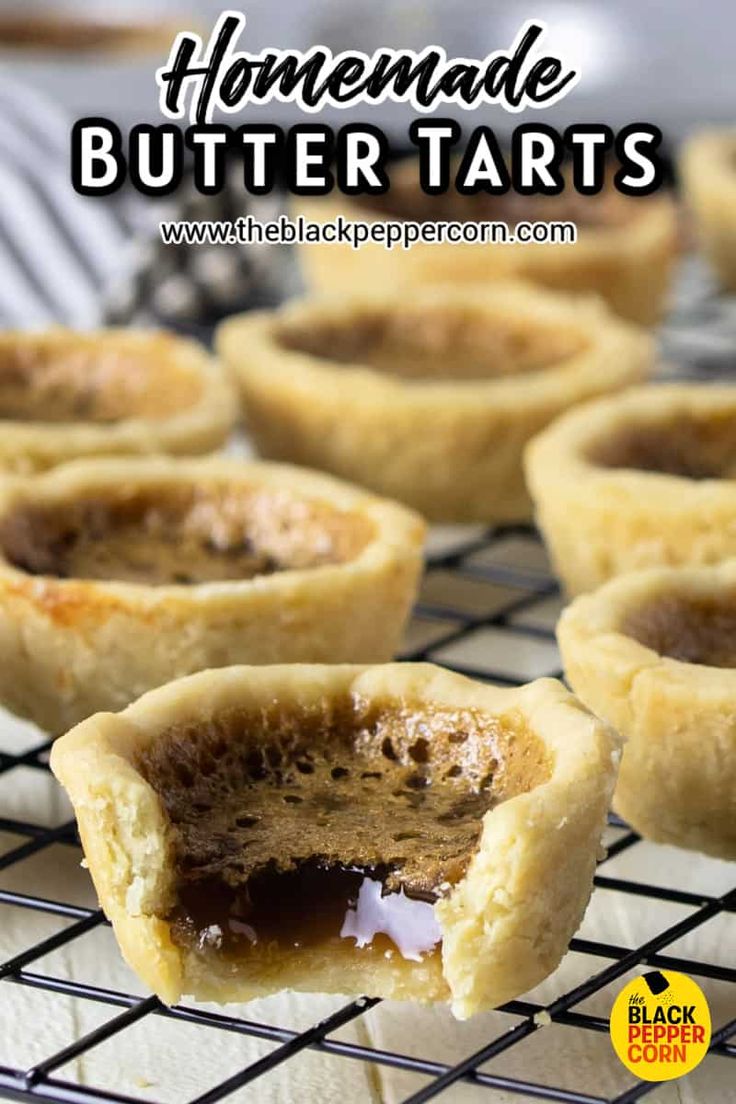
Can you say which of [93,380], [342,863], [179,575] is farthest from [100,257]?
[342,863]

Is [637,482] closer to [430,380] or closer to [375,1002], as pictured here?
[430,380]

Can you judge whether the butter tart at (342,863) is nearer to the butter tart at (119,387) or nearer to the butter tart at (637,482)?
the butter tart at (637,482)

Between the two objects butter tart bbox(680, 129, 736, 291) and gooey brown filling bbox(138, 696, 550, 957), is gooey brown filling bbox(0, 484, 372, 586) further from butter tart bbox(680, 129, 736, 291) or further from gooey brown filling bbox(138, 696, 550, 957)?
butter tart bbox(680, 129, 736, 291)

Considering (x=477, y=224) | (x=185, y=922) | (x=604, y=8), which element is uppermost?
(x=604, y=8)

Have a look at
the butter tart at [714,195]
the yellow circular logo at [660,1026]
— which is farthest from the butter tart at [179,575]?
the butter tart at [714,195]

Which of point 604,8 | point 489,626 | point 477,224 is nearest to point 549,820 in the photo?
point 489,626

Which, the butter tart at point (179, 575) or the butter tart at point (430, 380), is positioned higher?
the butter tart at point (430, 380)

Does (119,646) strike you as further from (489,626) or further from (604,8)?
(604,8)
